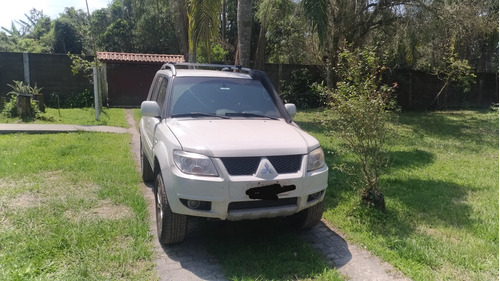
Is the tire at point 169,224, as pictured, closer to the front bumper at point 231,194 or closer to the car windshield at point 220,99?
the front bumper at point 231,194

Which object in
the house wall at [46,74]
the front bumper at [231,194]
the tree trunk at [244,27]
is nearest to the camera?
the front bumper at [231,194]

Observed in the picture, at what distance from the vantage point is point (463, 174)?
6.57m

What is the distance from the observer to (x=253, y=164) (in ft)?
10.7

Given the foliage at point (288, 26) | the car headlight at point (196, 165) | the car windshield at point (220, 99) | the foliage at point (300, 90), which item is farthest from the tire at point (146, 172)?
the foliage at point (300, 90)

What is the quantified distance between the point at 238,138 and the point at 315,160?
2.64 ft

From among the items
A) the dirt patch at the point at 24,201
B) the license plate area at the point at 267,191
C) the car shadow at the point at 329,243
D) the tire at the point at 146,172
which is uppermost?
the license plate area at the point at 267,191

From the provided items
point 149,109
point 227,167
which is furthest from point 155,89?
point 227,167

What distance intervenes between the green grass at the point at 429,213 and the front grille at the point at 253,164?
1310 mm

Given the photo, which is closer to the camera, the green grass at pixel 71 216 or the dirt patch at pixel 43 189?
the green grass at pixel 71 216

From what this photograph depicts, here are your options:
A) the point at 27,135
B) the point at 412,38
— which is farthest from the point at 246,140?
the point at 412,38

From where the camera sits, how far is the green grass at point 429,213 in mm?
3500

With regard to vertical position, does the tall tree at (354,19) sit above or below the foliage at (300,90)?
above

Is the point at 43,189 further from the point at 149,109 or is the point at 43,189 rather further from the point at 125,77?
the point at 125,77

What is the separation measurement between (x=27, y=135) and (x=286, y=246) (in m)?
8.01
